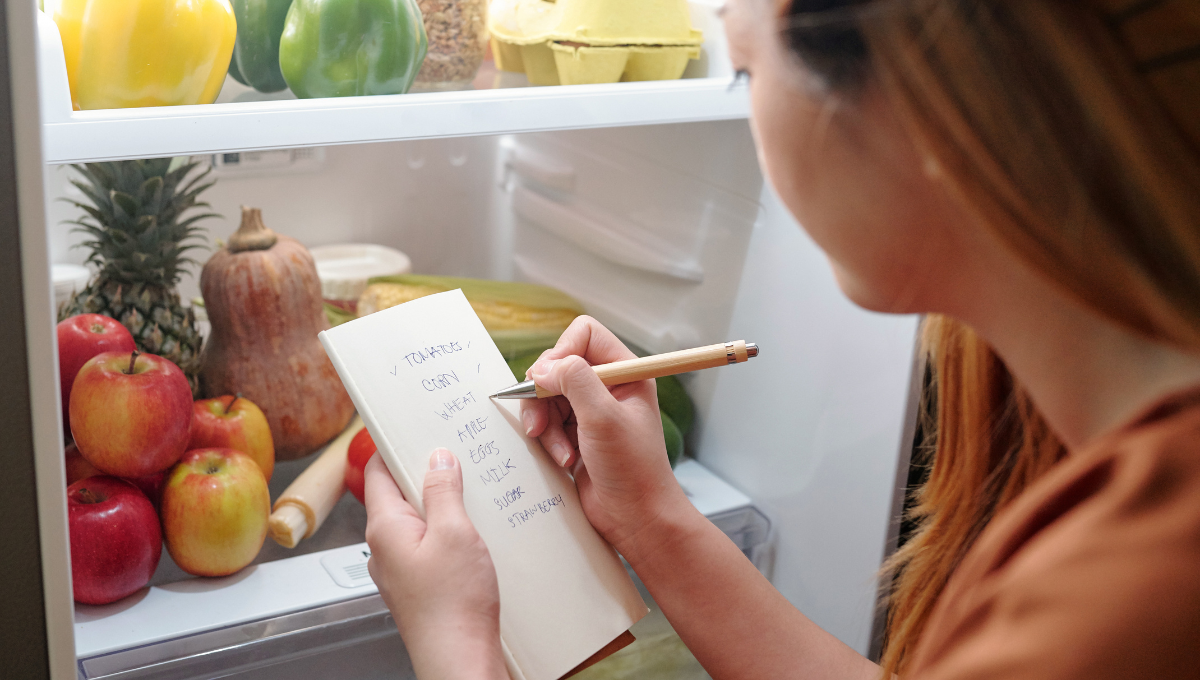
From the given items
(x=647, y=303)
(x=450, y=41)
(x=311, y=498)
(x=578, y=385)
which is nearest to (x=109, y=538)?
(x=311, y=498)

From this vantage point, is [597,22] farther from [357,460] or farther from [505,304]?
[357,460]

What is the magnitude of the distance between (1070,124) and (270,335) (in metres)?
0.80

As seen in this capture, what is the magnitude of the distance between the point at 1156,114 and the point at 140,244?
0.84m

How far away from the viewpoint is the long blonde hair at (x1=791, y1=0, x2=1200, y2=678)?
1.06 feet

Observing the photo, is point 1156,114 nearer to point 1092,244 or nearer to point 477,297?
point 1092,244

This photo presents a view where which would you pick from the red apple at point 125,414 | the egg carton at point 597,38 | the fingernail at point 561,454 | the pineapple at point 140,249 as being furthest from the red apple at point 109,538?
the egg carton at point 597,38

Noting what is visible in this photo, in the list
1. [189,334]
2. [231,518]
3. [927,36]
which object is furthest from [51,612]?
[927,36]

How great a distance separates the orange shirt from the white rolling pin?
2.20 ft

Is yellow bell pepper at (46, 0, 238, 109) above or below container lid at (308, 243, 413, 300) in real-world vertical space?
above

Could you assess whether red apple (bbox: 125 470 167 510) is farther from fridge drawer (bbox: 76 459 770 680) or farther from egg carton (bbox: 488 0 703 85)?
egg carton (bbox: 488 0 703 85)

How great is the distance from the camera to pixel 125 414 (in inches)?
28.9

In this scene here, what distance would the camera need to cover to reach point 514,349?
41.1 inches

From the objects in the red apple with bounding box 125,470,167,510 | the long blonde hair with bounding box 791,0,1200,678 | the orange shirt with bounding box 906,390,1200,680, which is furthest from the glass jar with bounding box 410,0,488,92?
the orange shirt with bounding box 906,390,1200,680

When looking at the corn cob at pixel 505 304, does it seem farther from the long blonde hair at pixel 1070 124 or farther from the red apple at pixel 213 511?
the long blonde hair at pixel 1070 124
